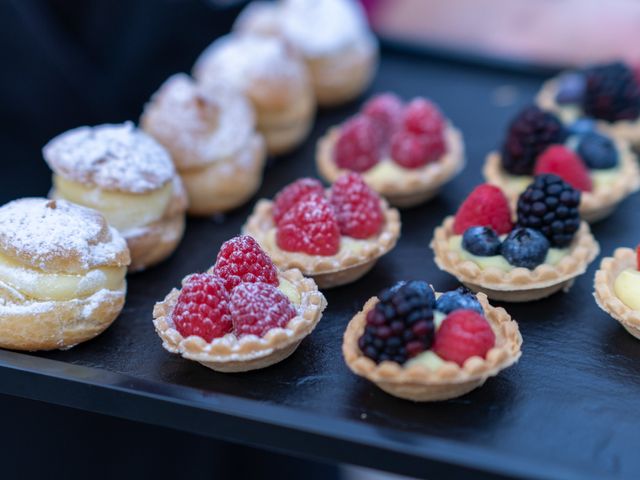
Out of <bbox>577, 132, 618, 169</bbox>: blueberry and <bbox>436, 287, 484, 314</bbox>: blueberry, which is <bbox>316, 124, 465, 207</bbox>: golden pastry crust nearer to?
<bbox>577, 132, 618, 169</bbox>: blueberry

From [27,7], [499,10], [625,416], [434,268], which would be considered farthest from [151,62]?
[625,416]

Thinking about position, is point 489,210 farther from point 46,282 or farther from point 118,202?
point 46,282

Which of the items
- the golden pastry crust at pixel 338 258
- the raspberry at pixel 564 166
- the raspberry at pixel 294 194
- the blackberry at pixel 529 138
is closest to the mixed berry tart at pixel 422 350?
the golden pastry crust at pixel 338 258

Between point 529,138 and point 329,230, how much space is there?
818 millimetres

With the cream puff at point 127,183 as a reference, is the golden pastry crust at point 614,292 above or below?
below

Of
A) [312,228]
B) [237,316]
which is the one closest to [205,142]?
[312,228]

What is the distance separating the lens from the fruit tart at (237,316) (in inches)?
82.1

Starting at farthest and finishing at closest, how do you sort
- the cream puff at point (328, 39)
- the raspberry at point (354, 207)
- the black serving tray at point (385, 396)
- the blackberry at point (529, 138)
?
the cream puff at point (328, 39)
the blackberry at point (529, 138)
the raspberry at point (354, 207)
the black serving tray at point (385, 396)

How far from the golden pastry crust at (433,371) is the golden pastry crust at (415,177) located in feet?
2.86

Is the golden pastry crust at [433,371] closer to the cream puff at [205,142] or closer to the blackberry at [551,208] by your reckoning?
the blackberry at [551,208]

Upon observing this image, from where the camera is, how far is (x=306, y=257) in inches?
96.9

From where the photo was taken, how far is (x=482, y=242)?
93.4 inches

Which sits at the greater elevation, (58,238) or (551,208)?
(58,238)

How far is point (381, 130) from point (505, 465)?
1.57 meters
